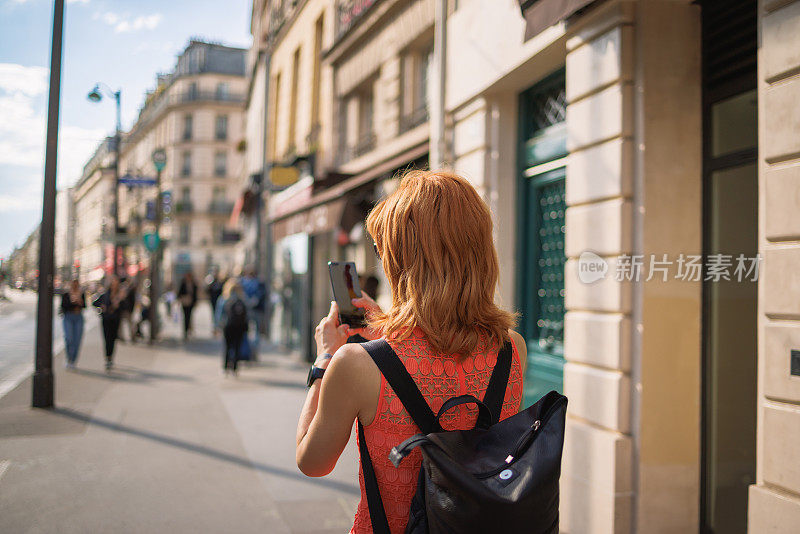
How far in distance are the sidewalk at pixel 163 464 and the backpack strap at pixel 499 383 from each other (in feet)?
10.2

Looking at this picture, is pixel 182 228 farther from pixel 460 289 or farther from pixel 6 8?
pixel 460 289

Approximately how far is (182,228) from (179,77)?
44.7 feet

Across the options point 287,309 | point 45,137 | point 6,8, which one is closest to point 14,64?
point 6,8

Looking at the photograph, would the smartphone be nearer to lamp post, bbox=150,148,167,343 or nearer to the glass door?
the glass door

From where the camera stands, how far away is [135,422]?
7.27 m

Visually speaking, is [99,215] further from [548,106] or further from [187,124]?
[548,106]

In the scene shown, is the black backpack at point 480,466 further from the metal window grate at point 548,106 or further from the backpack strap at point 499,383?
the metal window grate at point 548,106

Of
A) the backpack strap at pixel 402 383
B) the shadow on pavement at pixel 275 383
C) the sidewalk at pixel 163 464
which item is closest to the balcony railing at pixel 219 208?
the shadow on pavement at pixel 275 383

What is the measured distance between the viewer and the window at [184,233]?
56.3 meters

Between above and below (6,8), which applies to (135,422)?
below

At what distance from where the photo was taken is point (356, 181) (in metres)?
9.98

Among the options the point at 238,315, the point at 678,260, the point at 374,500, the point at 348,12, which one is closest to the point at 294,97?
the point at 348,12

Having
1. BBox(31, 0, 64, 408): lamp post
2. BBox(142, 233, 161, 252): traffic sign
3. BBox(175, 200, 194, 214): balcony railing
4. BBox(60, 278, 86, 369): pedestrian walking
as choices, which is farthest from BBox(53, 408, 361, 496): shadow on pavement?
BBox(175, 200, 194, 214): balcony railing

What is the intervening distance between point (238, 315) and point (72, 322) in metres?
2.96
